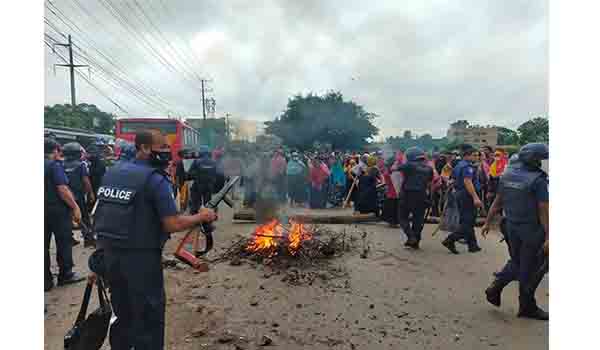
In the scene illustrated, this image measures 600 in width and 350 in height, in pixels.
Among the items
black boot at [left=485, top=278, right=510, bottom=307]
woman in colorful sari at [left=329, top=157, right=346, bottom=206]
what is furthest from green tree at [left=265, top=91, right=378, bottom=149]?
black boot at [left=485, top=278, right=510, bottom=307]

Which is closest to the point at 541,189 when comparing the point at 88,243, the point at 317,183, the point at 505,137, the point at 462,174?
the point at 462,174

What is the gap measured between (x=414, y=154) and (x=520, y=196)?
9.98 ft

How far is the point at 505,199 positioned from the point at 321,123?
24332mm

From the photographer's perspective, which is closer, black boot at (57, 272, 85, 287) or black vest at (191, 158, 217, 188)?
black boot at (57, 272, 85, 287)

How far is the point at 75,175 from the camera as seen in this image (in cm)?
602

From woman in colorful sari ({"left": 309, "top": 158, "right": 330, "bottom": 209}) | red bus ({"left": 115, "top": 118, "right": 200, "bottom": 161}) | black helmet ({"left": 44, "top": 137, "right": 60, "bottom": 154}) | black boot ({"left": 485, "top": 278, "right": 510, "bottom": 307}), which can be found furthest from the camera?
red bus ({"left": 115, "top": 118, "right": 200, "bottom": 161})

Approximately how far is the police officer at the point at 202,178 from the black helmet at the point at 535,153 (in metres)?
5.96

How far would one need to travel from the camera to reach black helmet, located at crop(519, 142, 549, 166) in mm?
3637

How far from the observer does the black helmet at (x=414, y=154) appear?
664cm

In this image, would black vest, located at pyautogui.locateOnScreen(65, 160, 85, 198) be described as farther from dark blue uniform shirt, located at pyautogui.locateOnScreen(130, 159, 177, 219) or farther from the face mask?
dark blue uniform shirt, located at pyautogui.locateOnScreen(130, 159, 177, 219)

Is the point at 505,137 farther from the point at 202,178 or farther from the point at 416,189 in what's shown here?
the point at 202,178

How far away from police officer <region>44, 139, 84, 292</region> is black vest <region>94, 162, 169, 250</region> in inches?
95.7

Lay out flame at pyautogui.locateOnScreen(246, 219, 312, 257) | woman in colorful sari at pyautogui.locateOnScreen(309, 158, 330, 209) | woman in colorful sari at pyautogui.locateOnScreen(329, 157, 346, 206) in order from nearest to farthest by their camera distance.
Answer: flame at pyautogui.locateOnScreen(246, 219, 312, 257)
woman in colorful sari at pyautogui.locateOnScreen(309, 158, 330, 209)
woman in colorful sari at pyautogui.locateOnScreen(329, 157, 346, 206)
